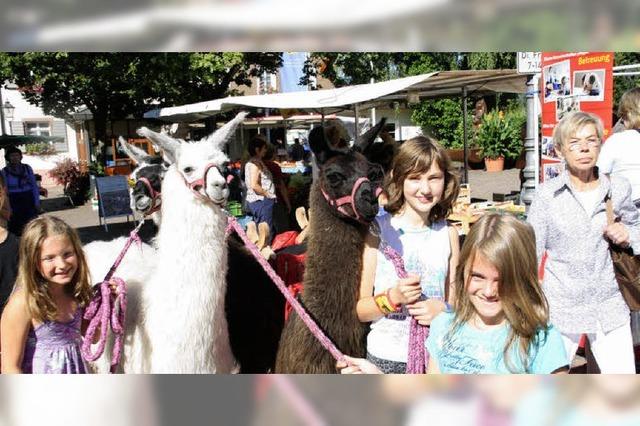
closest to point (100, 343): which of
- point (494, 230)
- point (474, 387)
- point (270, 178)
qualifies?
point (494, 230)

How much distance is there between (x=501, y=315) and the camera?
1.47m

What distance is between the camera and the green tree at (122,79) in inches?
243

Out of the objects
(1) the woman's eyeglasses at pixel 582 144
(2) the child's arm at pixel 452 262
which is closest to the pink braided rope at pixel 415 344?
(2) the child's arm at pixel 452 262

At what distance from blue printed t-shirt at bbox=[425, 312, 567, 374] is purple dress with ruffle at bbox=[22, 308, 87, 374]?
124cm

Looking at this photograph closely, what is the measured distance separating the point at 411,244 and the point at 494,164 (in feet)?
58.6

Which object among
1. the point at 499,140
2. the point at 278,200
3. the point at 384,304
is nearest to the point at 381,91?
the point at 278,200

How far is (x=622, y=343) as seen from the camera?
2357 mm

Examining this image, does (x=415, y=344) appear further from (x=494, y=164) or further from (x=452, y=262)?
(x=494, y=164)

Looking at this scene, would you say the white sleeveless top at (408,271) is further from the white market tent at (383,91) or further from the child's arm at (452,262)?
the white market tent at (383,91)

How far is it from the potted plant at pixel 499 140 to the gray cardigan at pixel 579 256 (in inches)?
674

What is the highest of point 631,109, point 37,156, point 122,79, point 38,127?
point 38,127
